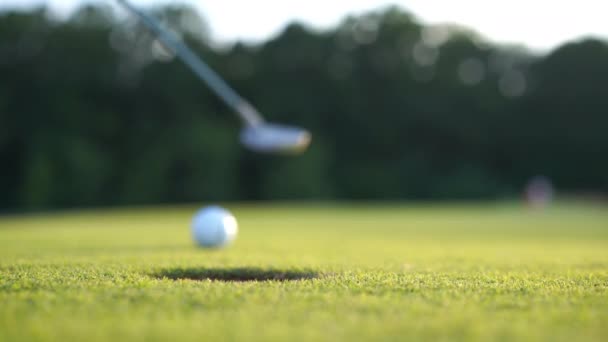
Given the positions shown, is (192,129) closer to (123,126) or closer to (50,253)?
(123,126)

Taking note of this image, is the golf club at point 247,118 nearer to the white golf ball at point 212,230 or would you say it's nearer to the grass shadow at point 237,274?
the white golf ball at point 212,230

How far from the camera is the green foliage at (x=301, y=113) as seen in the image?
4206 centimetres

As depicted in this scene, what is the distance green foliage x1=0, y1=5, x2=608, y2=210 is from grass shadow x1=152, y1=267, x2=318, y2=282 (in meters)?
36.7

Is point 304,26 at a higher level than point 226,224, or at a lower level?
higher

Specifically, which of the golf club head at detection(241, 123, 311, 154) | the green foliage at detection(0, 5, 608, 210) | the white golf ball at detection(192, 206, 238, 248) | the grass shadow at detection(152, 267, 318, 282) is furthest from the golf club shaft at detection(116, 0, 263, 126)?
the green foliage at detection(0, 5, 608, 210)

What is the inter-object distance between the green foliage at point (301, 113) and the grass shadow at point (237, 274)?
3665 centimetres

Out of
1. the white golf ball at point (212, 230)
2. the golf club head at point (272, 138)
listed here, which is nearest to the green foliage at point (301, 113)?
the white golf ball at point (212, 230)

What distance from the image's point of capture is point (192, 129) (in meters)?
45.3

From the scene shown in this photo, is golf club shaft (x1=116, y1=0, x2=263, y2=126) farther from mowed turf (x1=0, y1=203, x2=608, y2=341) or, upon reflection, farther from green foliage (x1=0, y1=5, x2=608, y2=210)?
green foliage (x1=0, y1=5, x2=608, y2=210)

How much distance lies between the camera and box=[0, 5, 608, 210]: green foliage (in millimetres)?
42062

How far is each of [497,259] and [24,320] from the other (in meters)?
6.55

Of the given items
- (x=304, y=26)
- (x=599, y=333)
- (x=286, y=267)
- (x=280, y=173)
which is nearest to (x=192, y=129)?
(x=280, y=173)

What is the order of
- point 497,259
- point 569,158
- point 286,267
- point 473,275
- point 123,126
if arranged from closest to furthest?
point 473,275, point 286,267, point 497,259, point 123,126, point 569,158

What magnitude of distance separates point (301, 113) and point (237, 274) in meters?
42.8
